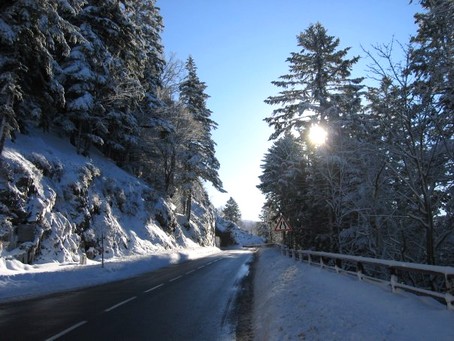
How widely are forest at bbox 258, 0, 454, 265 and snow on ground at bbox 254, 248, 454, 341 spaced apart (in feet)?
10.7

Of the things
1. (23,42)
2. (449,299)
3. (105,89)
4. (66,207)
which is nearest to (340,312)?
(449,299)

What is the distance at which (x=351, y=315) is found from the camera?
627cm

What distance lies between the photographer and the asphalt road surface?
24.8ft

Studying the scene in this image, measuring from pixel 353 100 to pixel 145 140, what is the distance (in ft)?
75.3

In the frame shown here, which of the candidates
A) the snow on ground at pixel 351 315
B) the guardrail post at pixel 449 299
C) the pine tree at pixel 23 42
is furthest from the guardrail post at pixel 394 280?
the pine tree at pixel 23 42

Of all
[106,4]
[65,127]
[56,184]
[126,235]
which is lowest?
[126,235]

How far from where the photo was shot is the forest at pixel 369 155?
1144 cm

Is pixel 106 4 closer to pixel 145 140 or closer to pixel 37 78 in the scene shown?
pixel 37 78

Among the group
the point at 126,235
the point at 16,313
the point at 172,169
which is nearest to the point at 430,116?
the point at 16,313

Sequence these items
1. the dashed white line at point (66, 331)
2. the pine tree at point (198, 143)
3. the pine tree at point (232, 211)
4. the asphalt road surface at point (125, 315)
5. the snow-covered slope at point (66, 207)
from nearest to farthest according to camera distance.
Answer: the dashed white line at point (66, 331)
the asphalt road surface at point (125, 315)
the snow-covered slope at point (66, 207)
the pine tree at point (198, 143)
the pine tree at point (232, 211)

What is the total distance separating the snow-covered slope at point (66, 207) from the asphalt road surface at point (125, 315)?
6.29 meters

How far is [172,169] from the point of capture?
143 ft

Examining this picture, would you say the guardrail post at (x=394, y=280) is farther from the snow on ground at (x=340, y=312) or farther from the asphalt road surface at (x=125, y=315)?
the asphalt road surface at (x=125, y=315)

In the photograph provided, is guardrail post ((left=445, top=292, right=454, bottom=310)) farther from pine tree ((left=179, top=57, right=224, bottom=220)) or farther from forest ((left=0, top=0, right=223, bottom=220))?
pine tree ((left=179, top=57, right=224, bottom=220))
